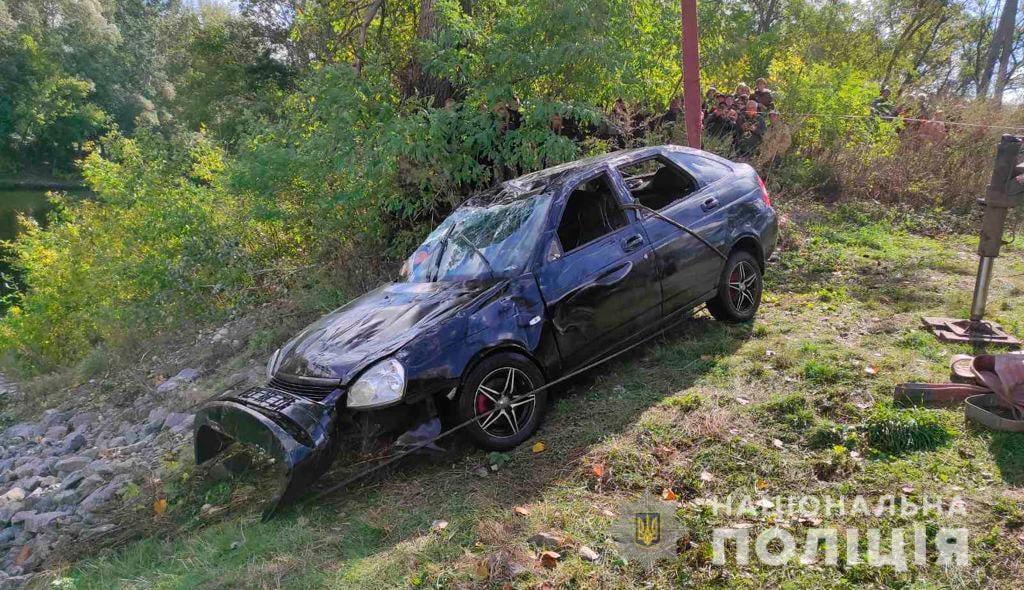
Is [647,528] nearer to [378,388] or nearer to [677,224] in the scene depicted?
[378,388]

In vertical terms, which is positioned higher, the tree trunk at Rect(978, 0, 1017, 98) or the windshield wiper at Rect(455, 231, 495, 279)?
the tree trunk at Rect(978, 0, 1017, 98)

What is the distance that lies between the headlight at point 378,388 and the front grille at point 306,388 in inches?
6.5

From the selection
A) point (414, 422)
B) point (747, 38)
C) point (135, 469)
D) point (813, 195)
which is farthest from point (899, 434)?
point (747, 38)

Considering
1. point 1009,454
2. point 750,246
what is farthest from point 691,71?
point 1009,454

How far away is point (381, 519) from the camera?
3.91 meters

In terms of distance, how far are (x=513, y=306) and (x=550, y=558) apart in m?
1.77

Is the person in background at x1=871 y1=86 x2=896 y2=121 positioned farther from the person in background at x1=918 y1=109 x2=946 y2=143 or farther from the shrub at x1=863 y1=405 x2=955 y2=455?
the shrub at x1=863 y1=405 x2=955 y2=455

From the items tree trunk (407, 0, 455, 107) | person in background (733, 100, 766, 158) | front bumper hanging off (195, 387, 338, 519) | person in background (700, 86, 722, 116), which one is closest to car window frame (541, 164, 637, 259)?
front bumper hanging off (195, 387, 338, 519)

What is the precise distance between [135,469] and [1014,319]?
308 inches

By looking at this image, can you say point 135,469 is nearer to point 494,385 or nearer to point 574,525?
point 494,385

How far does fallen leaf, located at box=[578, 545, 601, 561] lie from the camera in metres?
Answer: 3.25

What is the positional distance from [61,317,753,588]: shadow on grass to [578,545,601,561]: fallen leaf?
0.59 meters

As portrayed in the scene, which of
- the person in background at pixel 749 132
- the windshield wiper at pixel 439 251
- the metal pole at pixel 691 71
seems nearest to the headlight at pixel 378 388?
the windshield wiper at pixel 439 251

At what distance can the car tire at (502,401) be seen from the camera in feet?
14.0
